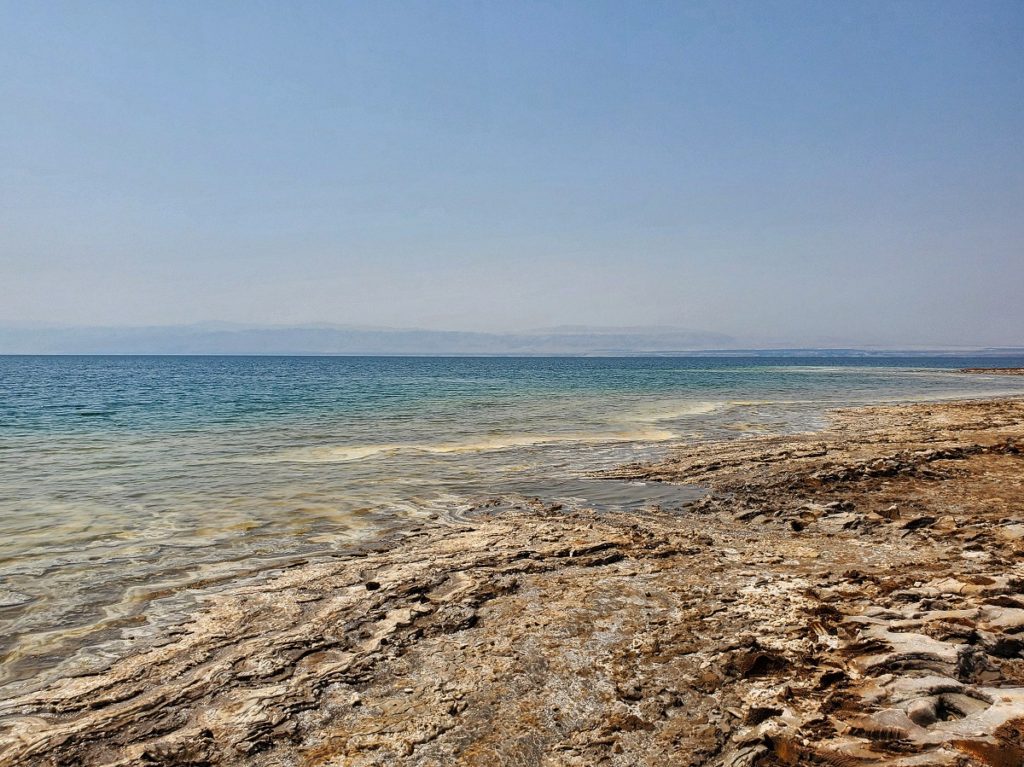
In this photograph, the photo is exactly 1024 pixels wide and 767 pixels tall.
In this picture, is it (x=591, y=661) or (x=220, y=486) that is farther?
(x=220, y=486)

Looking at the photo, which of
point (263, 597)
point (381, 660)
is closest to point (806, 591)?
point (381, 660)

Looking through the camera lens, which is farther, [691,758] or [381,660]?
[381,660]

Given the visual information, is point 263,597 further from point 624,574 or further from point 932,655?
point 932,655

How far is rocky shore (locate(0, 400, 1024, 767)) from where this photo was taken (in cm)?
373

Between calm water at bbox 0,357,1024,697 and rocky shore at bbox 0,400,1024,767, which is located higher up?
rocky shore at bbox 0,400,1024,767

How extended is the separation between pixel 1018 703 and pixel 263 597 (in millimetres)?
6666

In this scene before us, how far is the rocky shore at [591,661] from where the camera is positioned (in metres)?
3.73

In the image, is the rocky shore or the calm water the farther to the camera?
the calm water

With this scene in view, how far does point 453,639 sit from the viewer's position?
5391 millimetres

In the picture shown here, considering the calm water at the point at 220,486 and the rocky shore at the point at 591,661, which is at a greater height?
the rocky shore at the point at 591,661

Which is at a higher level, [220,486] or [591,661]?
[591,661]

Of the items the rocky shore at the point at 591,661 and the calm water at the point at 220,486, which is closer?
the rocky shore at the point at 591,661

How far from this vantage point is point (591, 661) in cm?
487

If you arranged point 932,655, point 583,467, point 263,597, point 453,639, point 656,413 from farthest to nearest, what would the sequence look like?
point 656,413
point 583,467
point 263,597
point 453,639
point 932,655
